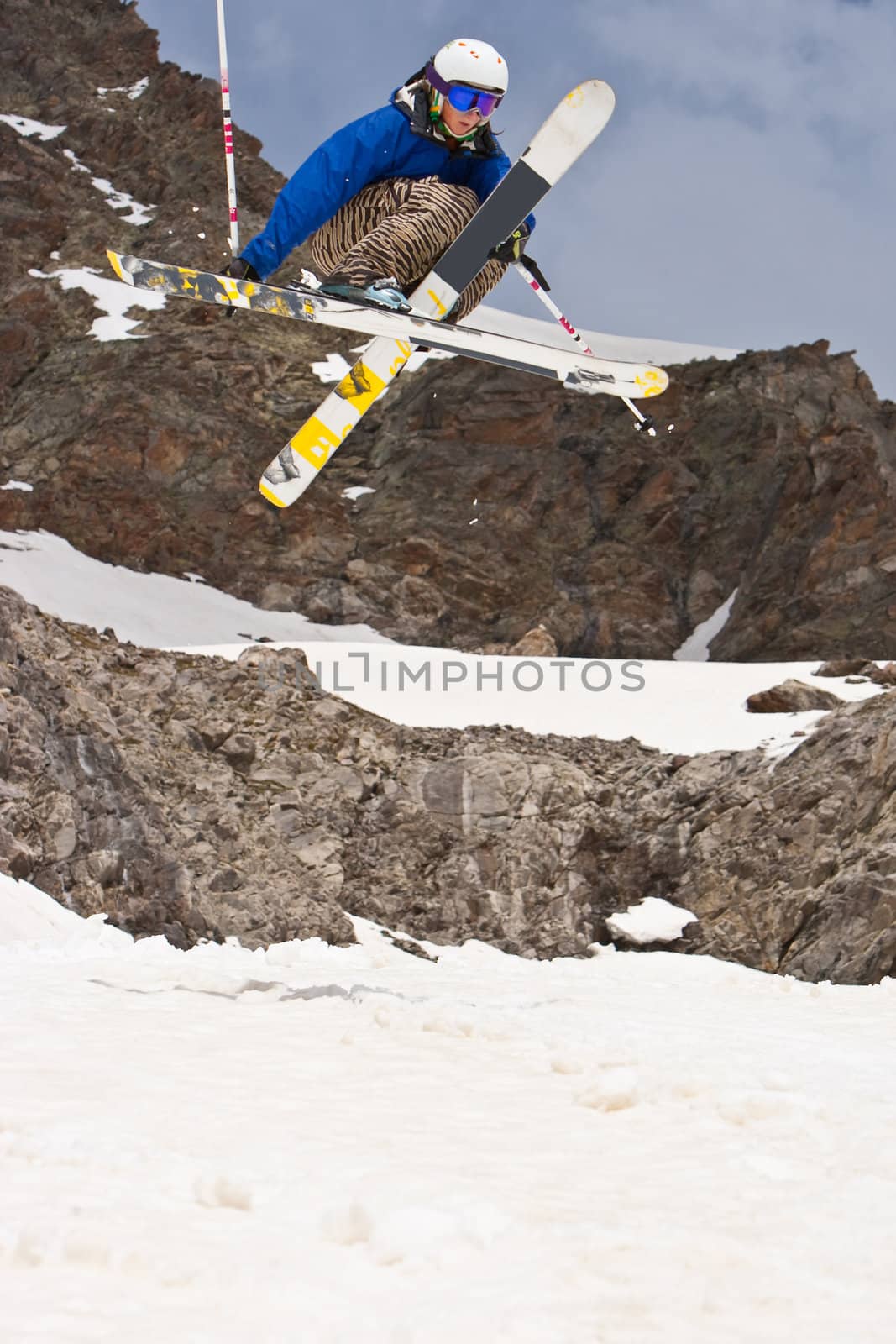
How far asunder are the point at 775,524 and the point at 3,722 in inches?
1562

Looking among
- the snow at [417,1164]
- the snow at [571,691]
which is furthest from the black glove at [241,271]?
the snow at [571,691]

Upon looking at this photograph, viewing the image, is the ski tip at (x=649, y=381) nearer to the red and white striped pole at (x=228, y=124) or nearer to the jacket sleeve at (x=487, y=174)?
the jacket sleeve at (x=487, y=174)

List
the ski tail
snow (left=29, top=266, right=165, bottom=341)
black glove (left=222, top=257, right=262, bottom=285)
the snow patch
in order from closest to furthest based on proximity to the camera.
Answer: black glove (left=222, top=257, right=262, bottom=285)
the ski tail
snow (left=29, top=266, right=165, bottom=341)
the snow patch

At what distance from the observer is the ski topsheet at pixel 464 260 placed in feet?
20.8

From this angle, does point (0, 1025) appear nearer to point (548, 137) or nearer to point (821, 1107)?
point (821, 1107)

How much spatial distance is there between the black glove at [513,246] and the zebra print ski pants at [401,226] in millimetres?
93

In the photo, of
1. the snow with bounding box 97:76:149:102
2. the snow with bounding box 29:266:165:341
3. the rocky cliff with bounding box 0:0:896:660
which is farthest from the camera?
the snow with bounding box 97:76:149:102

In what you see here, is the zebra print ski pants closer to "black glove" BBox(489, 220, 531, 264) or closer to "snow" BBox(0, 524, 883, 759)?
"black glove" BBox(489, 220, 531, 264)

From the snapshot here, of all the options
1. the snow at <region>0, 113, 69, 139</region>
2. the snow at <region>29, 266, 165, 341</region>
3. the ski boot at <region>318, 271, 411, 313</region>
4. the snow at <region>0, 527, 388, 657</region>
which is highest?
the snow at <region>0, 113, 69, 139</region>

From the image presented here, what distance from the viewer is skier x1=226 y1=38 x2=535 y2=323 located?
5953mm

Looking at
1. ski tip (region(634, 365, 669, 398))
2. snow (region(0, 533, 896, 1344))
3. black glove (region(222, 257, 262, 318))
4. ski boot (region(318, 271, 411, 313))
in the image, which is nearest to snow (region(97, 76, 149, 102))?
ski tip (region(634, 365, 669, 398))

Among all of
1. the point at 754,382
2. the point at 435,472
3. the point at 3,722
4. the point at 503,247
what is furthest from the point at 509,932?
the point at 754,382

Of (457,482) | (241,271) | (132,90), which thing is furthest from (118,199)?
(241,271)

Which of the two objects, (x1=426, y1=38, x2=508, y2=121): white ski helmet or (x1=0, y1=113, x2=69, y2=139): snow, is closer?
(x1=426, y1=38, x2=508, y2=121): white ski helmet
